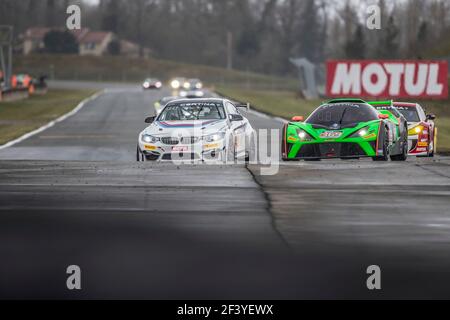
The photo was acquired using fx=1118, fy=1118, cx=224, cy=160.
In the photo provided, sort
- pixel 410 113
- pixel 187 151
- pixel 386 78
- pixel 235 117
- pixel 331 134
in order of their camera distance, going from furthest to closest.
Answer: pixel 386 78 < pixel 410 113 < pixel 235 117 < pixel 331 134 < pixel 187 151

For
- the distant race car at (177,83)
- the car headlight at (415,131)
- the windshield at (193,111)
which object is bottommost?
the distant race car at (177,83)

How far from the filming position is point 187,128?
21.0 meters

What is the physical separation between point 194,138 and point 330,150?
256 centimetres

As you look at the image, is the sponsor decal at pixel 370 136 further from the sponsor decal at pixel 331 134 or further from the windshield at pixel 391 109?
the windshield at pixel 391 109

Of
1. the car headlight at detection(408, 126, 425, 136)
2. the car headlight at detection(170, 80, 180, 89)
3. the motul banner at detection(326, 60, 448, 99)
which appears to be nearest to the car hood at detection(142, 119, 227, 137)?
the car headlight at detection(408, 126, 425, 136)

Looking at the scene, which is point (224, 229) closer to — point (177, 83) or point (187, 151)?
point (187, 151)

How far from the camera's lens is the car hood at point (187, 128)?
20.9 meters

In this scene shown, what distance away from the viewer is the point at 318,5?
17875cm

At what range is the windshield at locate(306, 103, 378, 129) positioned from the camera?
21.2m

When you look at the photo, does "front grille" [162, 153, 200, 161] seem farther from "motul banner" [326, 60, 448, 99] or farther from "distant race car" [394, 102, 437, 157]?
"motul banner" [326, 60, 448, 99]

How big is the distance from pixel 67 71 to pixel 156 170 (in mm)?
133976

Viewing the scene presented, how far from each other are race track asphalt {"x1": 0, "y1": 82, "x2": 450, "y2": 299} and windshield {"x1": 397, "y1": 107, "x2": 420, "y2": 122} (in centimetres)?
427

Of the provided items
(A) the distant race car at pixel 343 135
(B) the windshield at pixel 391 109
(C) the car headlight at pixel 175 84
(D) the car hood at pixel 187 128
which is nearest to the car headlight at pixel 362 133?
(A) the distant race car at pixel 343 135

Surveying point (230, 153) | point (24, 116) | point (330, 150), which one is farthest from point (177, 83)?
point (330, 150)
